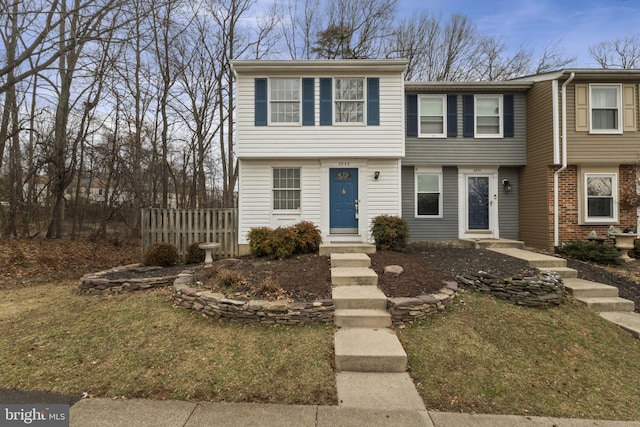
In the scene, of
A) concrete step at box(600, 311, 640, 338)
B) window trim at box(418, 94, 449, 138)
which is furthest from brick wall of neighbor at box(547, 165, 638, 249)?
concrete step at box(600, 311, 640, 338)

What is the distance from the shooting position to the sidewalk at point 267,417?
107 inches

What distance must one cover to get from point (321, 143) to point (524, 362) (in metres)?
7.20

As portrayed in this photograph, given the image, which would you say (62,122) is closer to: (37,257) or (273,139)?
(37,257)

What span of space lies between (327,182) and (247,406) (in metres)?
7.26

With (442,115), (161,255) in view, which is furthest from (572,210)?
(161,255)

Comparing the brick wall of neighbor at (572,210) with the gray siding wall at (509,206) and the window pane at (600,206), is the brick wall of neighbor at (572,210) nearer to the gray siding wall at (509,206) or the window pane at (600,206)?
the window pane at (600,206)

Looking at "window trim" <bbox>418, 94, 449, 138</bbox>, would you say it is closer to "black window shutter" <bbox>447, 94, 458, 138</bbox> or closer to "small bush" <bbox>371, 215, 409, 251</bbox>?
"black window shutter" <bbox>447, 94, 458, 138</bbox>

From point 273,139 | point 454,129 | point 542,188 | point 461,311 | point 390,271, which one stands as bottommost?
point 461,311

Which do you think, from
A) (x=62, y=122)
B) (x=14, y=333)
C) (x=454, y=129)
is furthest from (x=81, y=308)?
(x=454, y=129)

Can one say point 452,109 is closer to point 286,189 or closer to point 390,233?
point 390,233

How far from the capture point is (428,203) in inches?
437

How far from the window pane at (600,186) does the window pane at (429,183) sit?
461cm

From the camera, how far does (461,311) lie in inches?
196

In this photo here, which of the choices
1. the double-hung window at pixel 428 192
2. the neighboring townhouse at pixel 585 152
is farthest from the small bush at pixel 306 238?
the neighboring townhouse at pixel 585 152
